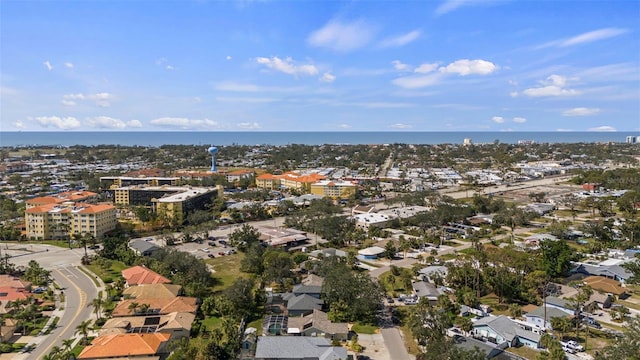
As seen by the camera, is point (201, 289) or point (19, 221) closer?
point (201, 289)

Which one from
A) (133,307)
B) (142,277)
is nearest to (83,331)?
(133,307)

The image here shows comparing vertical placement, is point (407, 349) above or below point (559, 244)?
below

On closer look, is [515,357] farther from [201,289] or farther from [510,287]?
[201,289]

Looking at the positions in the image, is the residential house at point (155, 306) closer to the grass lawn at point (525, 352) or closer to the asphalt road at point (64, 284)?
the asphalt road at point (64, 284)

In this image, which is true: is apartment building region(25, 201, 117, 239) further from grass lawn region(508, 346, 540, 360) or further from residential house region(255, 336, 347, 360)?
grass lawn region(508, 346, 540, 360)

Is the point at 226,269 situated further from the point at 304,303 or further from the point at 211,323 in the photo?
the point at 304,303

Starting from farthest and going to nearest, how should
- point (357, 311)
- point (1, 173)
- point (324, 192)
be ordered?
point (1, 173) → point (324, 192) → point (357, 311)

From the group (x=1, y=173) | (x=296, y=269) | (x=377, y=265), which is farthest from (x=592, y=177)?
(x=1, y=173)
